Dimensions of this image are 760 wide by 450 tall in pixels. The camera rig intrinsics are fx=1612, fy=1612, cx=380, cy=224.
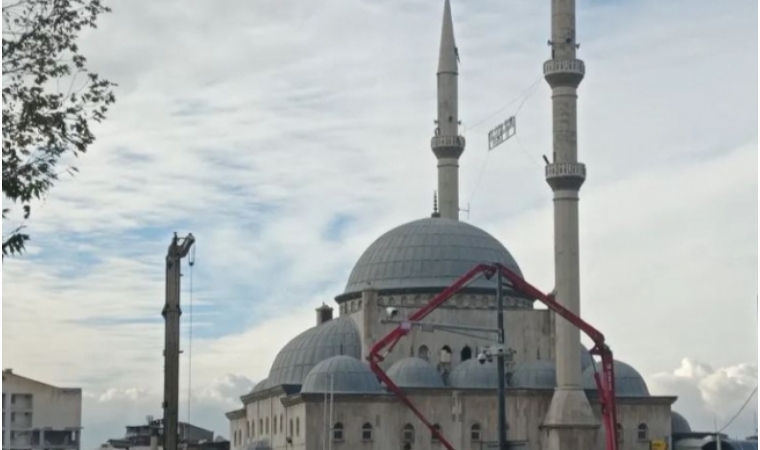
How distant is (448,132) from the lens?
259 ft

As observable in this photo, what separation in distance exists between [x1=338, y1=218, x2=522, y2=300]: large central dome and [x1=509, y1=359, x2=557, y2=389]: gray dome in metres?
4.85

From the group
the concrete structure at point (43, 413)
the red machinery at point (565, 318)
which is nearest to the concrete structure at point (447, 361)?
the red machinery at point (565, 318)

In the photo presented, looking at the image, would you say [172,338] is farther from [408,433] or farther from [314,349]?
[314,349]

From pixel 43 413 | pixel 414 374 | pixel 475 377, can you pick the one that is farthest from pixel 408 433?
pixel 43 413

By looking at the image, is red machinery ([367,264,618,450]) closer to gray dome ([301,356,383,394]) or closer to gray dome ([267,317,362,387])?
gray dome ([301,356,383,394])

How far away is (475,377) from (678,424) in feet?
35.1

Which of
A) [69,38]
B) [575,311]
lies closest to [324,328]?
[575,311]

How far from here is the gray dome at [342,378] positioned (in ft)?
223

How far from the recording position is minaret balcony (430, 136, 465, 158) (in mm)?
78562

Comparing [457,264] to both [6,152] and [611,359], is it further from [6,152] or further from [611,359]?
[6,152]

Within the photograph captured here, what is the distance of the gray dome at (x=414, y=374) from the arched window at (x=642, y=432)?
9.03 metres

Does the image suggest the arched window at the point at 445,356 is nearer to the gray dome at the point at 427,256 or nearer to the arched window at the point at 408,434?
the gray dome at the point at 427,256

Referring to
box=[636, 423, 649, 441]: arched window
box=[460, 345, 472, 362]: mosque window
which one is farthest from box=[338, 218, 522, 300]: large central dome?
box=[636, 423, 649, 441]: arched window

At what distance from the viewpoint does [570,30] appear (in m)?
69.3
